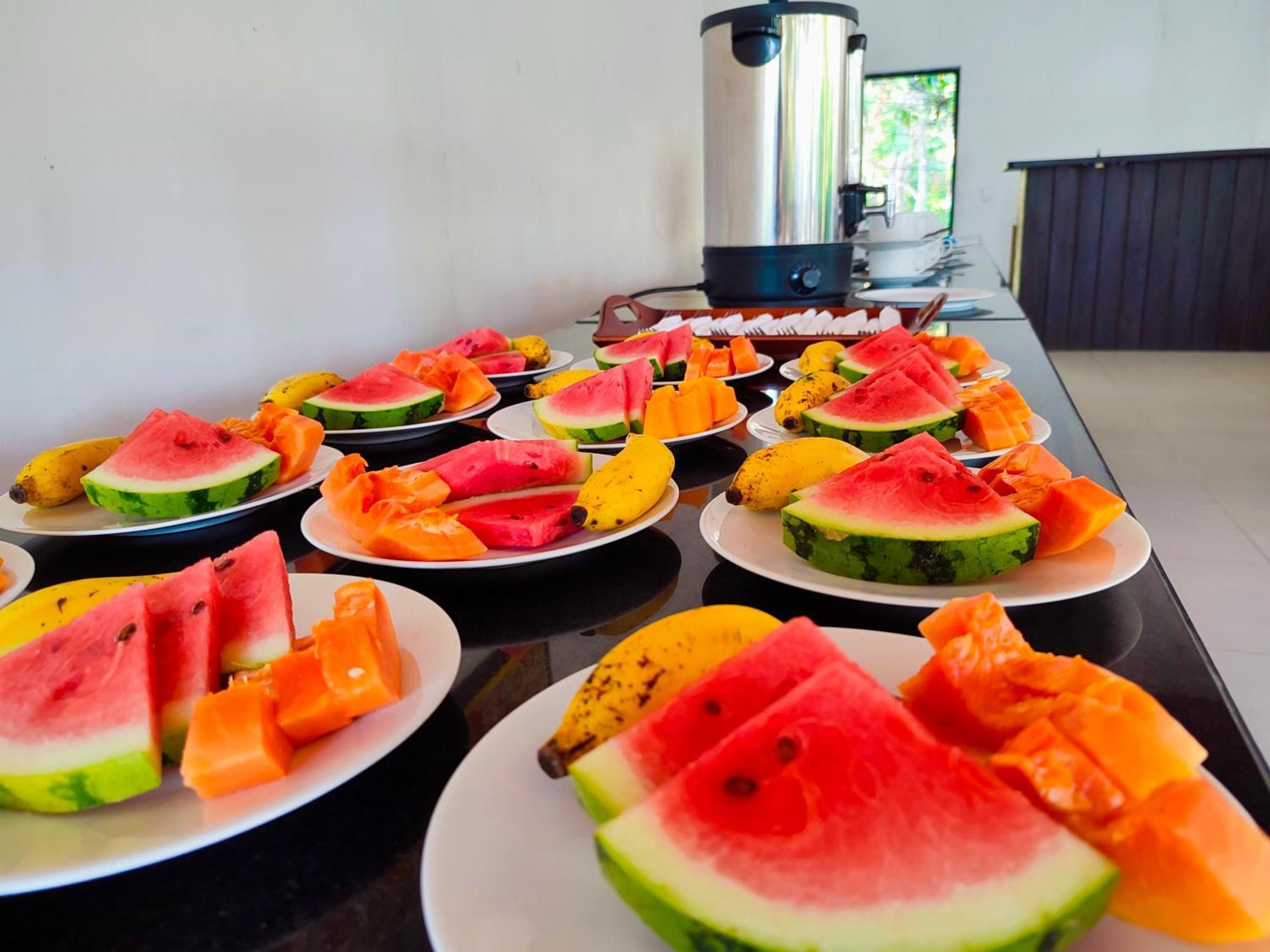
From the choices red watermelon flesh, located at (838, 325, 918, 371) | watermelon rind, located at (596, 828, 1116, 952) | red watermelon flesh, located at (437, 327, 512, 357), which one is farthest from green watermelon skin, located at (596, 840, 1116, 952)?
red watermelon flesh, located at (437, 327, 512, 357)

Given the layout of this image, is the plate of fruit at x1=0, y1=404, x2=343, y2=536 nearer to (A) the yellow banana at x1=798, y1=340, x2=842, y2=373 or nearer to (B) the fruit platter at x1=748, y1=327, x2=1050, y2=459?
(B) the fruit platter at x1=748, y1=327, x2=1050, y2=459

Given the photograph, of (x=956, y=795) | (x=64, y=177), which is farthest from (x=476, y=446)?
(x=64, y=177)

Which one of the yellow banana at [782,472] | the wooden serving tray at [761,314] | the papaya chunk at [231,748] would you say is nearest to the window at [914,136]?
the wooden serving tray at [761,314]

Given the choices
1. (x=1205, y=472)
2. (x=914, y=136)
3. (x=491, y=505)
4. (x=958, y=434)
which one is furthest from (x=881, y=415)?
(x=914, y=136)

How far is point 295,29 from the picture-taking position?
194cm

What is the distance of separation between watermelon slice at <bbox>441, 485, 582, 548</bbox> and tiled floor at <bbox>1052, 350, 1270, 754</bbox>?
168 centimetres

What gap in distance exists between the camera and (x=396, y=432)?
152 cm

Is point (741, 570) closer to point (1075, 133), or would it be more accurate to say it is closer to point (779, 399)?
point (779, 399)

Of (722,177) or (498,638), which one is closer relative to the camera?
(498,638)

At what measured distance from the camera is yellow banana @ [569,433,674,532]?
2.92 feet

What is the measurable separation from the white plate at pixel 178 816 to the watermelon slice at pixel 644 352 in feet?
3.90

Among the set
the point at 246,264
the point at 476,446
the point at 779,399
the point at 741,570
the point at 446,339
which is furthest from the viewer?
the point at 446,339

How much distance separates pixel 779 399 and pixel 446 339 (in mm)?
A: 1566

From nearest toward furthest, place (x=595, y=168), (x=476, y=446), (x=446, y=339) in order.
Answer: (x=476, y=446) → (x=446, y=339) → (x=595, y=168)
